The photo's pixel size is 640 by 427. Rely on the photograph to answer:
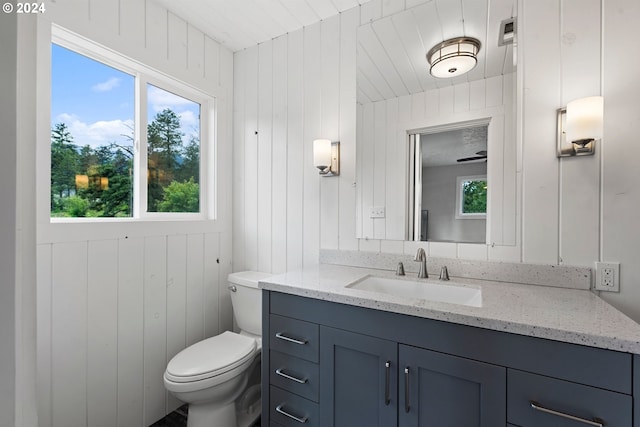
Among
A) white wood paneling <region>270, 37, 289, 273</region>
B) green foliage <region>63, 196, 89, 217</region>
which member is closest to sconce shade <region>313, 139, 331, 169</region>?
white wood paneling <region>270, 37, 289, 273</region>

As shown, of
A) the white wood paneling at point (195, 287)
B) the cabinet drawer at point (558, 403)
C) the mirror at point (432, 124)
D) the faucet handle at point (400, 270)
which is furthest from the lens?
the white wood paneling at point (195, 287)

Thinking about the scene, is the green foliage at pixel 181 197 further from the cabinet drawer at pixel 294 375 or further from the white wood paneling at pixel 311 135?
the cabinet drawer at pixel 294 375

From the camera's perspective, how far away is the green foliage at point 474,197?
1.48 meters

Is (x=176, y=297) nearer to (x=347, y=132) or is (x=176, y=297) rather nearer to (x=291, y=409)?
(x=291, y=409)

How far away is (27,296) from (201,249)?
1770mm

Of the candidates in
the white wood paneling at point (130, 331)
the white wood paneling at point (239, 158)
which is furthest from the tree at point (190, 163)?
the white wood paneling at point (130, 331)

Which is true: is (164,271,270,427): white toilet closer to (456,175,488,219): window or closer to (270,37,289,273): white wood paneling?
(270,37,289,273): white wood paneling

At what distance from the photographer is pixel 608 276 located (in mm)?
1232

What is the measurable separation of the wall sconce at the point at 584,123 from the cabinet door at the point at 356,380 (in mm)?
1120

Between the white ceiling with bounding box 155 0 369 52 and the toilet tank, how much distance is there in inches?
66.9

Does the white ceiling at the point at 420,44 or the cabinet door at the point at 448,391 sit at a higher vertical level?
the white ceiling at the point at 420,44

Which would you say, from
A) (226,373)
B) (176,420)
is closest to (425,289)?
(226,373)

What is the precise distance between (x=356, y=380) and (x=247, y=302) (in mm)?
980

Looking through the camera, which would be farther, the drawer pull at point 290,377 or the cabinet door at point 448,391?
the drawer pull at point 290,377
